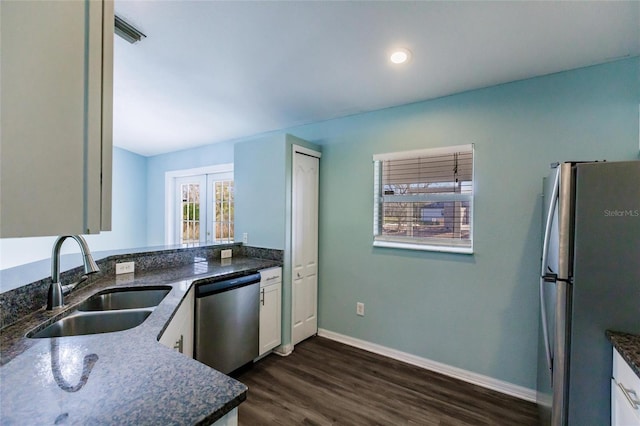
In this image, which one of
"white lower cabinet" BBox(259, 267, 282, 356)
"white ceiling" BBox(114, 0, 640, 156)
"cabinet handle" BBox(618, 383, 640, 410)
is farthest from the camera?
"white lower cabinet" BBox(259, 267, 282, 356)

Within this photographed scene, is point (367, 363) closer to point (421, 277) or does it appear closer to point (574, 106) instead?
point (421, 277)

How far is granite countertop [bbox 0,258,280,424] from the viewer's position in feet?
2.09

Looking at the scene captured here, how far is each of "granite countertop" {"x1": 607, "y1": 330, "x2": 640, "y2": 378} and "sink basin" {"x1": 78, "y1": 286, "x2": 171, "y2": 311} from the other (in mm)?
2318

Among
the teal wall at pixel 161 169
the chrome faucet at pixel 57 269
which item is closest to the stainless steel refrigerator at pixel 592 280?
the chrome faucet at pixel 57 269

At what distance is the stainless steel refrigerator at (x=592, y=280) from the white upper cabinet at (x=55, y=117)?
6.01 feet

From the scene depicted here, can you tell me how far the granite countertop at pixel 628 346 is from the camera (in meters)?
1.00

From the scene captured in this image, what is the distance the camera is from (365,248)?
2871 millimetres

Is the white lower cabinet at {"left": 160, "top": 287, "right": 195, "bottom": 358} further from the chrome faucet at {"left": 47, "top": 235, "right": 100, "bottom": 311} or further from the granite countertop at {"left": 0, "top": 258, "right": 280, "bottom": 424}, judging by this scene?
the chrome faucet at {"left": 47, "top": 235, "right": 100, "bottom": 311}

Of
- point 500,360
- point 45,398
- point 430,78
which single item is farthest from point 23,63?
point 500,360

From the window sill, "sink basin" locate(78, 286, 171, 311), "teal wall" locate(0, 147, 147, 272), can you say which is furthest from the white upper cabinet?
"teal wall" locate(0, 147, 147, 272)

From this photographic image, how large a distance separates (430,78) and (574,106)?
1023mm

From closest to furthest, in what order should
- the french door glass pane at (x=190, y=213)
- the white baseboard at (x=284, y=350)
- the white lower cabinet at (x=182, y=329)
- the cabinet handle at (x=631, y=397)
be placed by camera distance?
the cabinet handle at (x=631, y=397) → the white lower cabinet at (x=182, y=329) → the white baseboard at (x=284, y=350) → the french door glass pane at (x=190, y=213)

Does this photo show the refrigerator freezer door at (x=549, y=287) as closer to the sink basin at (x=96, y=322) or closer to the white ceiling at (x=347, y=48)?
the white ceiling at (x=347, y=48)

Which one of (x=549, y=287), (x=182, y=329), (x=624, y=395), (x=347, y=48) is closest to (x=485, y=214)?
(x=549, y=287)
